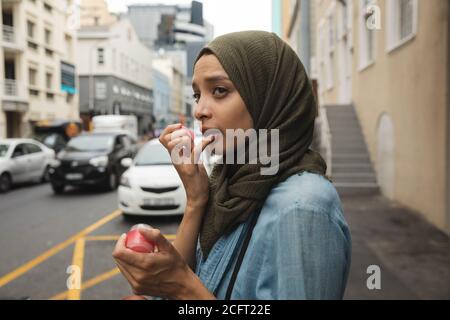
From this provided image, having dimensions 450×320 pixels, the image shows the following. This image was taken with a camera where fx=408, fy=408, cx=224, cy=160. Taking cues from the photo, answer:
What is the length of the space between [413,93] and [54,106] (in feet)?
84.5

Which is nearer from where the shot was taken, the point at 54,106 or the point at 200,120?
the point at 200,120

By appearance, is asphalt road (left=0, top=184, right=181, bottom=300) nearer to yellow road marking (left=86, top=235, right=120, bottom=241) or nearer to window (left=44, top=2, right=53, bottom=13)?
yellow road marking (left=86, top=235, right=120, bottom=241)

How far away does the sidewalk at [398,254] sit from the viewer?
4.01 metres

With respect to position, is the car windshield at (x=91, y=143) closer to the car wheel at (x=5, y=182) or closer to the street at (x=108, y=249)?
the car wheel at (x=5, y=182)

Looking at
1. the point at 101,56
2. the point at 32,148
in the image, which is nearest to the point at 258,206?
the point at 32,148

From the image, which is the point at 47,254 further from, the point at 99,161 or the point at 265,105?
→ the point at 99,161

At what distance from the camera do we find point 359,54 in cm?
1187

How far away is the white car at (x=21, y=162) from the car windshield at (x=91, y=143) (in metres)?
1.78

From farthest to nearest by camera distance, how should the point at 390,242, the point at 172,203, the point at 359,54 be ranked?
the point at 359,54 → the point at 172,203 → the point at 390,242

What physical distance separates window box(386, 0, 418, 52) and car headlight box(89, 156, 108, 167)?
7.51m

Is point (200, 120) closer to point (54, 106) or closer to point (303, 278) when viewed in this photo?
point (303, 278)

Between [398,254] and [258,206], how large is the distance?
480cm

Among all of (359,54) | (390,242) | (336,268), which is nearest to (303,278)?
(336,268)

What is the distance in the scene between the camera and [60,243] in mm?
6082
